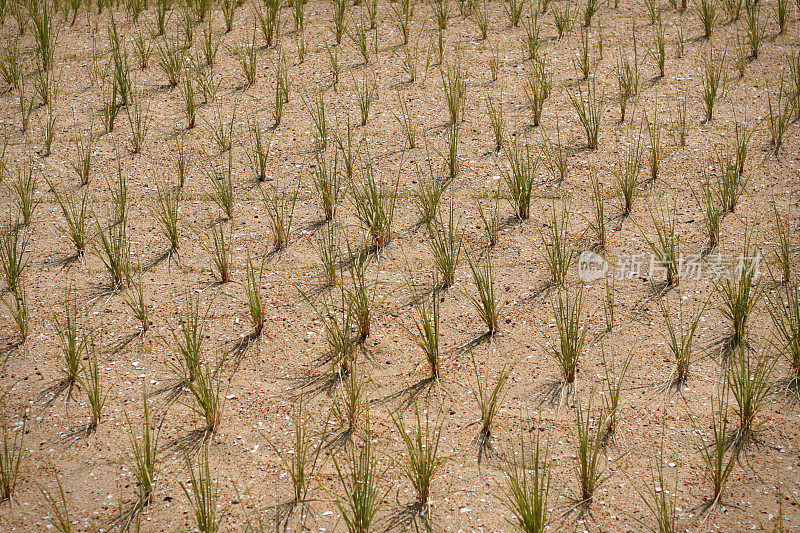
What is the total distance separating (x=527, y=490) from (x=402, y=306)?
57.6 inches

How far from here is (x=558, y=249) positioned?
4.38 metres

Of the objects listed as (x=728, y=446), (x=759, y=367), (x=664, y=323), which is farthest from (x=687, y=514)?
(x=664, y=323)

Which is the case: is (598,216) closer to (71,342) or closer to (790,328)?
(790,328)

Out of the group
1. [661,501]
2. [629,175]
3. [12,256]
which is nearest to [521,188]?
[629,175]

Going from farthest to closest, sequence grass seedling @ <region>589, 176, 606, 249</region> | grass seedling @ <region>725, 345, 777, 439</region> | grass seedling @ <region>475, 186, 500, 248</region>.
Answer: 1. grass seedling @ <region>475, 186, 500, 248</region>
2. grass seedling @ <region>589, 176, 606, 249</region>
3. grass seedling @ <region>725, 345, 777, 439</region>

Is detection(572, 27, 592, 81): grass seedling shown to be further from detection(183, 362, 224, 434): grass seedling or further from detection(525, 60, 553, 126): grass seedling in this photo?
detection(183, 362, 224, 434): grass seedling

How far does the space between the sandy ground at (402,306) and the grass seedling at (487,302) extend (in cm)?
8

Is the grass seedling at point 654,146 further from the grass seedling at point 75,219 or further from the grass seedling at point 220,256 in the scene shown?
the grass seedling at point 75,219

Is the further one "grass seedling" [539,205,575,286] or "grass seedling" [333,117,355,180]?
"grass seedling" [333,117,355,180]

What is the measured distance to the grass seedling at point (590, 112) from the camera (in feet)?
18.1

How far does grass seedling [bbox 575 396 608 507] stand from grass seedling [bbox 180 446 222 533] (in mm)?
1448

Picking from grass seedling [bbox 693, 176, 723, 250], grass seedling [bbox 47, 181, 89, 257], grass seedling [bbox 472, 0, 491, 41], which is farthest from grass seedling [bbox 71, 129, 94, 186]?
grass seedling [bbox 693, 176, 723, 250]

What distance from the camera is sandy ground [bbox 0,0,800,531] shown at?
10.9 ft
